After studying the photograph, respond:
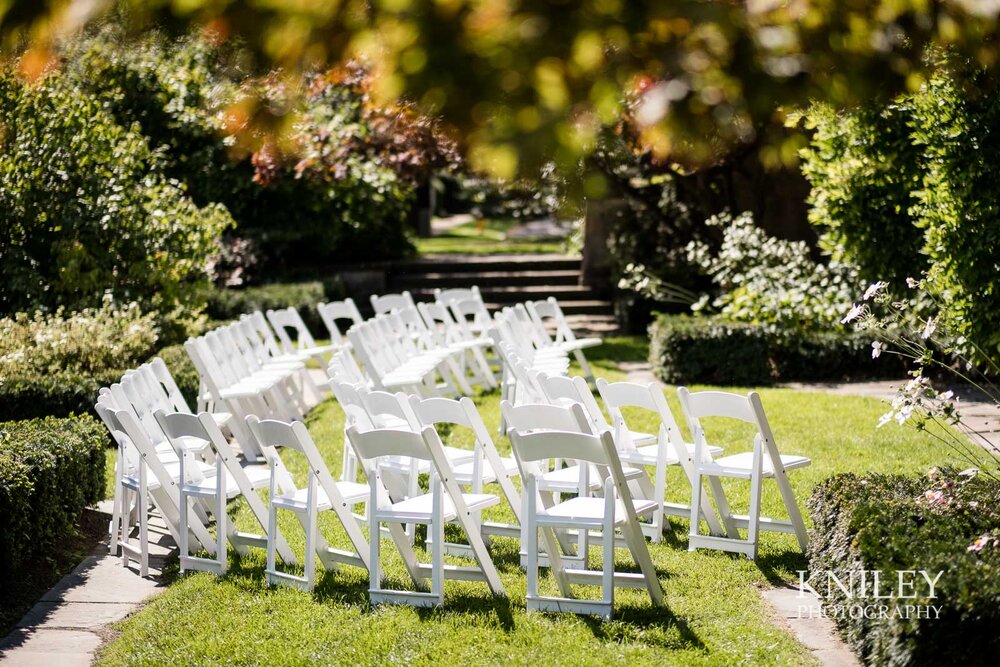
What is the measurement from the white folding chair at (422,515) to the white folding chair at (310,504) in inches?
7.9

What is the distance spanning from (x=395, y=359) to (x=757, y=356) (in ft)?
12.8

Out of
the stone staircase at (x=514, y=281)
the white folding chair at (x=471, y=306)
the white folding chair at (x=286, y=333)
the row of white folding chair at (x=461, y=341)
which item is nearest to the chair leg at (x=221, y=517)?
the white folding chair at (x=286, y=333)

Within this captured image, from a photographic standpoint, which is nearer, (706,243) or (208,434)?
(208,434)

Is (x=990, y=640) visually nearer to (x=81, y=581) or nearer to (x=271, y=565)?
(x=271, y=565)

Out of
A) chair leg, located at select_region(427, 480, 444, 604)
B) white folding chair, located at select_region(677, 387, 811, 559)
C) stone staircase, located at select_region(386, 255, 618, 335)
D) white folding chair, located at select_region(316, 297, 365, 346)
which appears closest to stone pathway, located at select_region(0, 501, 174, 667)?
chair leg, located at select_region(427, 480, 444, 604)

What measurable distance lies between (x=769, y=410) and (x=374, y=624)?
5.90m

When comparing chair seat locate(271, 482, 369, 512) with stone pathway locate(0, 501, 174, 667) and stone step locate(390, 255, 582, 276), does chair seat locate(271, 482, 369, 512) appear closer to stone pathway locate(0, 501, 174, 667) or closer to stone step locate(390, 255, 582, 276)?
stone pathway locate(0, 501, 174, 667)

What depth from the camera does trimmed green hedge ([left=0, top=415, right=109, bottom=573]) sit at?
568cm

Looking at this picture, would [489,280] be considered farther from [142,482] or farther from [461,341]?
[142,482]

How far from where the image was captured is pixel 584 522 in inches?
196

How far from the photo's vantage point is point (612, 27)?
2.47 m

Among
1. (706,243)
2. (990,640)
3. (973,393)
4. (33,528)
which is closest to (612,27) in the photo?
(990,640)

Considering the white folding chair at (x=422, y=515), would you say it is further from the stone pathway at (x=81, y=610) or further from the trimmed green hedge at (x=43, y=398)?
the trimmed green hedge at (x=43, y=398)

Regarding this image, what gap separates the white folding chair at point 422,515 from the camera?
16.6ft
